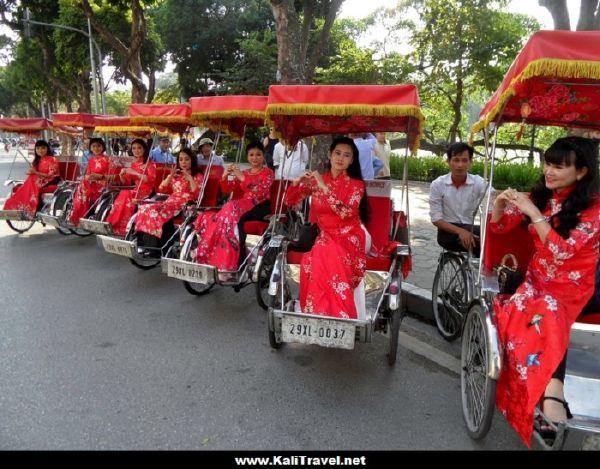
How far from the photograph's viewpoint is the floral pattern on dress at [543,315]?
210 centimetres

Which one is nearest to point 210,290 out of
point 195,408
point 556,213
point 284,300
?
point 284,300

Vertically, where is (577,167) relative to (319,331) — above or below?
above

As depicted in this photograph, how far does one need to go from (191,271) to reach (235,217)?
793 mm

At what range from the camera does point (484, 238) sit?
2756 millimetres

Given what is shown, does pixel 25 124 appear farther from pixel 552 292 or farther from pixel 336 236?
pixel 552 292

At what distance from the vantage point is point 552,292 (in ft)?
7.64

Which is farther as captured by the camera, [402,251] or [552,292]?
[402,251]

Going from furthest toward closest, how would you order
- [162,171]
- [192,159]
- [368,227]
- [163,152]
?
[163,152], [162,171], [192,159], [368,227]

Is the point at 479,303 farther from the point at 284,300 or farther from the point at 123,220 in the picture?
the point at 123,220

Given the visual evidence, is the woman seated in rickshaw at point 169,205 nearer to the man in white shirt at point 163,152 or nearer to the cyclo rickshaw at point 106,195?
the cyclo rickshaw at point 106,195

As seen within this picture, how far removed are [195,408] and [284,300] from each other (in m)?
1.11

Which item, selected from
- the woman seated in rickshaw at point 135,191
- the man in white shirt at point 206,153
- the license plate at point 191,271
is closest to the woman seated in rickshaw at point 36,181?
the woman seated in rickshaw at point 135,191

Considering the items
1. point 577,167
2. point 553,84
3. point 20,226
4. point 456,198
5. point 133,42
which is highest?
point 133,42

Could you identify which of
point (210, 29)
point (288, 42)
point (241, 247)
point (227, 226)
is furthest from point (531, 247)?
point (210, 29)
